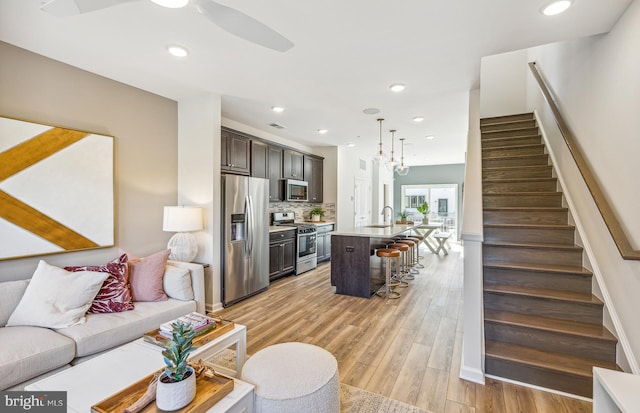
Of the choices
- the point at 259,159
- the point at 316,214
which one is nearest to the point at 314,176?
the point at 316,214

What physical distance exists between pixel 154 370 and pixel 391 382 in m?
1.63

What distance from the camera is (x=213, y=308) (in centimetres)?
357

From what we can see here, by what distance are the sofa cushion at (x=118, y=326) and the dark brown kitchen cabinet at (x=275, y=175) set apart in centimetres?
302

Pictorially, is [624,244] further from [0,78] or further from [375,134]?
[0,78]

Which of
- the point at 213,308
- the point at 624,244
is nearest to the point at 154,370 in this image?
the point at 213,308

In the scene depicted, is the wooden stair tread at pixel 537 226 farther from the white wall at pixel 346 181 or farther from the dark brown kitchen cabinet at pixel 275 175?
the white wall at pixel 346 181

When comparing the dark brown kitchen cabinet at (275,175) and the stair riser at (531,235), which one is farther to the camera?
the dark brown kitchen cabinet at (275,175)

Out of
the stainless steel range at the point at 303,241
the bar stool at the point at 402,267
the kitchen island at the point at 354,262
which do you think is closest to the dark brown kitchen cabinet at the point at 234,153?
the stainless steel range at the point at 303,241

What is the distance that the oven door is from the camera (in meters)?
5.46

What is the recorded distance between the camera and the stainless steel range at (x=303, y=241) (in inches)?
213

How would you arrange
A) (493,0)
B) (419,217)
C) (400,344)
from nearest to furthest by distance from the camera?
1. (493,0)
2. (400,344)
3. (419,217)

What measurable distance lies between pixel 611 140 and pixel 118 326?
13.1ft

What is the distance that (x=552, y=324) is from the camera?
7.68ft

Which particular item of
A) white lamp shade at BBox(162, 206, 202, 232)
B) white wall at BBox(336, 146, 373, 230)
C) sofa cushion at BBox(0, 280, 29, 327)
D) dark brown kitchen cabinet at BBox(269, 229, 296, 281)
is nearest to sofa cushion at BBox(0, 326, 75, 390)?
sofa cushion at BBox(0, 280, 29, 327)
